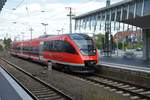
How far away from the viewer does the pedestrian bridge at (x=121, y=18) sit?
38.0 m

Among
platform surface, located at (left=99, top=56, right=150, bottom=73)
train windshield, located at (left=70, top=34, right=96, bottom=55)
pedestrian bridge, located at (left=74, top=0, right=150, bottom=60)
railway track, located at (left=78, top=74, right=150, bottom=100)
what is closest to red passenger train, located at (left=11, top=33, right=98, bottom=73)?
train windshield, located at (left=70, top=34, right=96, bottom=55)

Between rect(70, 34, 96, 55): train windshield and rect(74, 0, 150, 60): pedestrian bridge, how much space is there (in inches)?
380

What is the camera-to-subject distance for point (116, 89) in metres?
16.3

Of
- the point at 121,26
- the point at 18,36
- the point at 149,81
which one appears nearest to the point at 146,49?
the point at 121,26

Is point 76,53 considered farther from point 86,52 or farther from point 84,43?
point 84,43

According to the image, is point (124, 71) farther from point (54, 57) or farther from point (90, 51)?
point (54, 57)

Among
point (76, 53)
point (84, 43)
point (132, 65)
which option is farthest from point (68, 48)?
point (132, 65)

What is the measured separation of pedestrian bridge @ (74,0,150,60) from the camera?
38.0 m

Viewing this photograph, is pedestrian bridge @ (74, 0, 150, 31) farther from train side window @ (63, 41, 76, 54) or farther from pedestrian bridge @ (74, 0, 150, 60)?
train side window @ (63, 41, 76, 54)

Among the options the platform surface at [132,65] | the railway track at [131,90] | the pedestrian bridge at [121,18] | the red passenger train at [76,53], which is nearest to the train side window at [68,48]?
the red passenger train at [76,53]

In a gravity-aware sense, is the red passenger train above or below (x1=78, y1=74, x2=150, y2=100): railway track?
above

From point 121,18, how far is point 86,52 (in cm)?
2298

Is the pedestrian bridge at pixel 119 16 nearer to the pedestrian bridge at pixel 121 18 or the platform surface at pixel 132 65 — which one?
the pedestrian bridge at pixel 121 18

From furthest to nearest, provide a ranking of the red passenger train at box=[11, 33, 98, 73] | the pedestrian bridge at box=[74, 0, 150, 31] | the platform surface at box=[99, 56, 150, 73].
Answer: the pedestrian bridge at box=[74, 0, 150, 31] < the platform surface at box=[99, 56, 150, 73] < the red passenger train at box=[11, 33, 98, 73]
